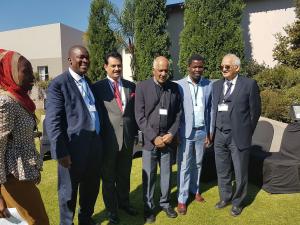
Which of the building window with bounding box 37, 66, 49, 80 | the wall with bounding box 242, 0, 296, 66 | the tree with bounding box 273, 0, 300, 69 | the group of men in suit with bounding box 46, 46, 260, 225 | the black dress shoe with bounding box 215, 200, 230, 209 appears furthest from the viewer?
the building window with bounding box 37, 66, 49, 80

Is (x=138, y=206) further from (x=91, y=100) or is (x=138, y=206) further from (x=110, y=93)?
(x=91, y=100)

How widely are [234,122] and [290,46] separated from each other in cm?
851

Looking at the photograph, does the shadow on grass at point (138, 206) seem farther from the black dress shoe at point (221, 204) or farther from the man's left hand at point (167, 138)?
the man's left hand at point (167, 138)

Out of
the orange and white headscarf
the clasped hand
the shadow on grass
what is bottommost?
the shadow on grass

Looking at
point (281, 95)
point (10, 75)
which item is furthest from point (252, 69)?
point (10, 75)

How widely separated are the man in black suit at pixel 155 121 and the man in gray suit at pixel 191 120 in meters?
0.23

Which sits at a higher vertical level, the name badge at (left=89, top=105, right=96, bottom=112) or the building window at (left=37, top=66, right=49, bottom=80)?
the building window at (left=37, top=66, right=49, bottom=80)

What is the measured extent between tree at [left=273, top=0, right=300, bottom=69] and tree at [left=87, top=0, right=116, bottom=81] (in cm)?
810

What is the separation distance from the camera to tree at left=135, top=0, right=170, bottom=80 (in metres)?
13.5

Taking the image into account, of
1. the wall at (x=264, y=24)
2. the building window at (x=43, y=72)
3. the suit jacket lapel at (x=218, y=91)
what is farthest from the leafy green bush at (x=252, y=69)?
the building window at (x=43, y=72)

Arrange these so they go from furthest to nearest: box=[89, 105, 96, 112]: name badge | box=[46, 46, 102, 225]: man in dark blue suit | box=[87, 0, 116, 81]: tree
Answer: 1. box=[87, 0, 116, 81]: tree
2. box=[89, 105, 96, 112]: name badge
3. box=[46, 46, 102, 225]: man in dark blue suit

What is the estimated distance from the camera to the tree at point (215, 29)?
11.5 metres

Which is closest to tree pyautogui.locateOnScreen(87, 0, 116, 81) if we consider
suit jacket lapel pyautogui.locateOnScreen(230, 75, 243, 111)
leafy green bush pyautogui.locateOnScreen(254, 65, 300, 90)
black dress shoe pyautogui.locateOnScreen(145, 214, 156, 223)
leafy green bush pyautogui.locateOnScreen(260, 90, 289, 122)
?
leafy green bush pyautogui.locateOnScreen(254, 65, 300, 90)

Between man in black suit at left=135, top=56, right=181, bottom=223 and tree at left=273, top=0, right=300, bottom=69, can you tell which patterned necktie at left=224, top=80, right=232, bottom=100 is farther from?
tree at left=273, top=0, right=300, bottom=69
